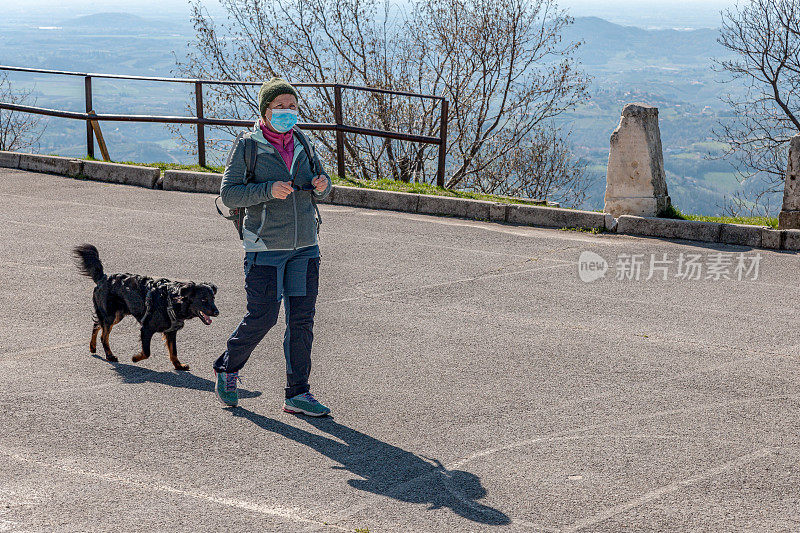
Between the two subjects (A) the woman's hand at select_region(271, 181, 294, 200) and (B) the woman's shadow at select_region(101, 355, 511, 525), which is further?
(A) the woman's hand at select_region(271, 181, 294, 200)

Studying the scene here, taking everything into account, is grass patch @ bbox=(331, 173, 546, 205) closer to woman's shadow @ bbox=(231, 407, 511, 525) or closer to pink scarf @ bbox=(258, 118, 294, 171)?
pink scarf @ bbox=(258, 118, 294, 171)

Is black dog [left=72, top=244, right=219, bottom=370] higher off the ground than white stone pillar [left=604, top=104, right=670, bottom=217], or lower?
lower

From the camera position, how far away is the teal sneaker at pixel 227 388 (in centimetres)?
511

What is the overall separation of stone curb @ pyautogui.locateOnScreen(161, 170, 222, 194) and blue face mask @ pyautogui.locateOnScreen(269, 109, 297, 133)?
8167 mm

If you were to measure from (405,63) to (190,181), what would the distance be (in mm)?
9667

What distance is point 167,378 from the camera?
566 centimetres

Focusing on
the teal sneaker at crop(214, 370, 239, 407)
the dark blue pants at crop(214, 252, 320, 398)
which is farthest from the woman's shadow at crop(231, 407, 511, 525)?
the dark blue pants at crop(214, 252, 320, 398)

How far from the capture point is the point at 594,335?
21.9ft

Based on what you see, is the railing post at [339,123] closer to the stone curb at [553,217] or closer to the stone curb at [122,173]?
the stone curb at [122,173]

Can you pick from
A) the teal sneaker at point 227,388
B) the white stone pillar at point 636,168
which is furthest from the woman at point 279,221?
the white stone pillar at point 636,168

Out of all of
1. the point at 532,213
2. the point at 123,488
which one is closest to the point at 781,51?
the point at 532,213

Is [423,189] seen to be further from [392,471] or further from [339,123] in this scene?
[392,471]

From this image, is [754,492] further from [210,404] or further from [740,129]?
[740,129]

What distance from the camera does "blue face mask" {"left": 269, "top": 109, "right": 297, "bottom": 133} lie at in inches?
188
